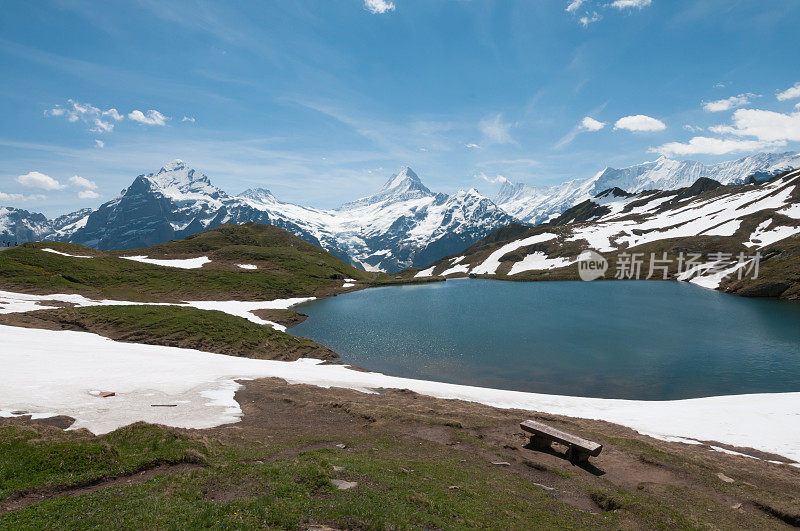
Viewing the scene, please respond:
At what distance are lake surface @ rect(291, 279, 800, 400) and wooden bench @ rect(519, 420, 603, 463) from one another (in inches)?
860

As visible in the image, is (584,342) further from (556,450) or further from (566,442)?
(566,442)

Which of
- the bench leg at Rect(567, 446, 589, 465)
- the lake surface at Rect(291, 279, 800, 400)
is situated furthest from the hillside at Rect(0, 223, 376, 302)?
the bench leg at Rect(567, 446, 589, 465)

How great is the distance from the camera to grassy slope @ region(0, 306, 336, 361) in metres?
54.4

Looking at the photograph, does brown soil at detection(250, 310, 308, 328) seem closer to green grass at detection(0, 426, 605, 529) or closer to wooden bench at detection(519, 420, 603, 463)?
green grass at detection(0, 426, 605, 529)

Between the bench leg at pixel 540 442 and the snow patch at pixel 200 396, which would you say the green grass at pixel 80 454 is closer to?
the snow patch at pixel 200 396

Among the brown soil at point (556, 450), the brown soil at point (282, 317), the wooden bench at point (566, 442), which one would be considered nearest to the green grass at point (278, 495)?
the brown soil at point (556, 450)

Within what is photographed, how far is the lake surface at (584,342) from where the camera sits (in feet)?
153

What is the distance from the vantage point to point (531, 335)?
6856cm

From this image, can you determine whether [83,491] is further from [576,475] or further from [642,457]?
[642,457]

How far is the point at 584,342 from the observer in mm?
63031

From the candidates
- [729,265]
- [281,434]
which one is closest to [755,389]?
[281,434]

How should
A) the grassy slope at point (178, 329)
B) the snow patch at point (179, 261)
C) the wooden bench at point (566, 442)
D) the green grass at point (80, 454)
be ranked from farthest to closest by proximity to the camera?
the snow patch at point (179, 261), the grassy slope at point (178, 329), the wooden bench at point (566, 442), the green grass at point (80, 454)

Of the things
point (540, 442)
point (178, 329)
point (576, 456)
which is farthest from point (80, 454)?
point (178, 329)

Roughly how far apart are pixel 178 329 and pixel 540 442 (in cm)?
5620
